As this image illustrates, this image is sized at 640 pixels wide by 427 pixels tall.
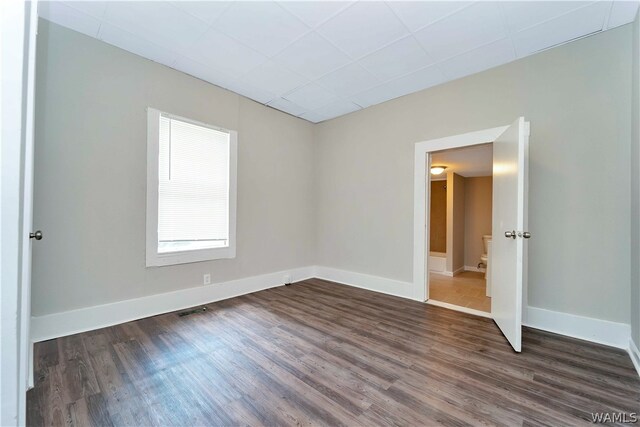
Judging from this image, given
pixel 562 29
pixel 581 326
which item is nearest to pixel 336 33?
pixel 562 29

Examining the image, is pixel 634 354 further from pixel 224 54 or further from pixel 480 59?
pixel 224 54

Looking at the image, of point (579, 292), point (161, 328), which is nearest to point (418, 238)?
point (579, 292)

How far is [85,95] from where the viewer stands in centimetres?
234

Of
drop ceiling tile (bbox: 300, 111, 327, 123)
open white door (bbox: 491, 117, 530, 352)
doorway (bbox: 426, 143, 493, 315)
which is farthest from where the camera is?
doorway (bbox: 426, 143, 493, 315)

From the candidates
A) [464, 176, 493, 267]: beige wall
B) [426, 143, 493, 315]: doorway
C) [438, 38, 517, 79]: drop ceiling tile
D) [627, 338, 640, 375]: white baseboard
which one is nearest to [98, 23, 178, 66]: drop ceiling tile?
[438, 38, 517, 79]: drop ceiling tile

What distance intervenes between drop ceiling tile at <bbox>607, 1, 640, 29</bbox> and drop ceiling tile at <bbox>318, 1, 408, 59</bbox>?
5.05 feet

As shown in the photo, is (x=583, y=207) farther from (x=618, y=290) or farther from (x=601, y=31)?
(x=601, y=31)

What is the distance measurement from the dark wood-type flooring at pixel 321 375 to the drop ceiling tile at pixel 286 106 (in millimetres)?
2869

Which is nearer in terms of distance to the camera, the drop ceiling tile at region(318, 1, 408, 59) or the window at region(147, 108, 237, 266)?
the drop ceiling tile at region(318, 1, 408, 59)

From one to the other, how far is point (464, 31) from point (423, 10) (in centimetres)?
50

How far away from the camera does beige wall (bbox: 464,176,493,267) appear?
19.0 ft

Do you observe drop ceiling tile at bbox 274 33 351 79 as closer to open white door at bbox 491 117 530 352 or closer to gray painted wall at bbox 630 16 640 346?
open white door at bbox 491 117 530 352

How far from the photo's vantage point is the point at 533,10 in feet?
6.47

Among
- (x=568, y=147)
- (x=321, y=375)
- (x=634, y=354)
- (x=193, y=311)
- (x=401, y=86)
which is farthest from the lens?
(x=401, y=86)
